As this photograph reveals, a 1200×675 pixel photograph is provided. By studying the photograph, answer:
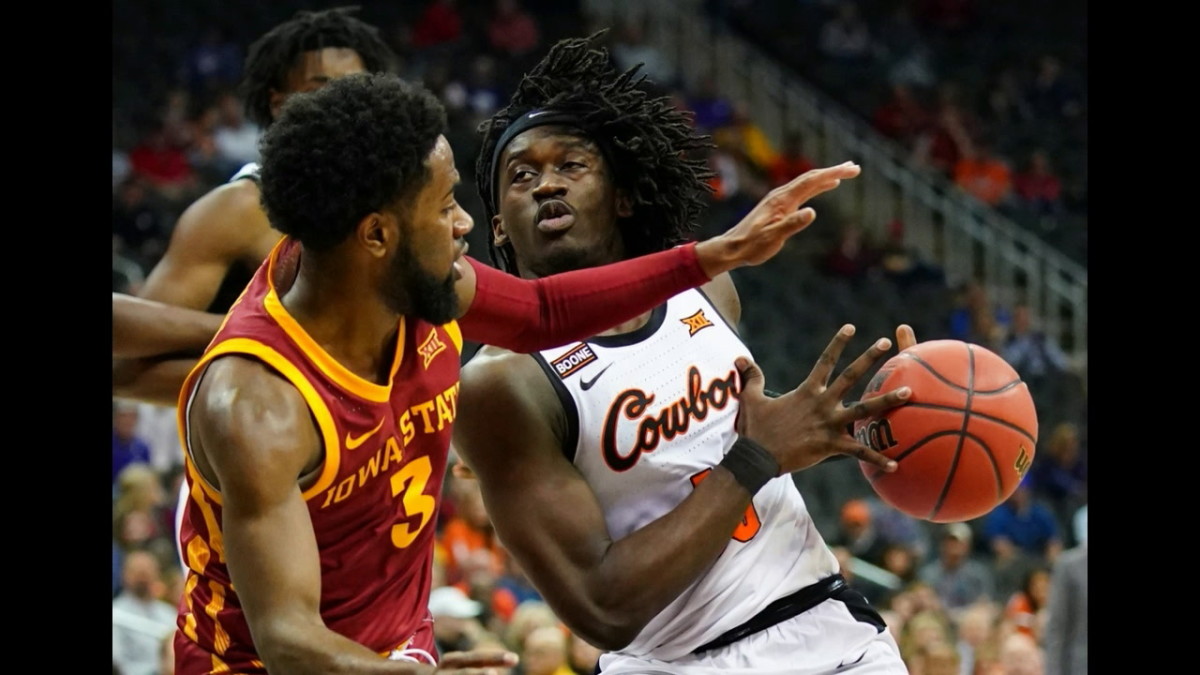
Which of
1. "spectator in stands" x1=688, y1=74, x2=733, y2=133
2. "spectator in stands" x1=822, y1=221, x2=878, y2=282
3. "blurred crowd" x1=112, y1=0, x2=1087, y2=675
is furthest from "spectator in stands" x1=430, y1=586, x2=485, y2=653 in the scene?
"spectator in stands" x1=688, y1=74, x2=733, y2=133

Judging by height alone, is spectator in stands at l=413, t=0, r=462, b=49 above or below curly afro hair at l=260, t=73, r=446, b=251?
below

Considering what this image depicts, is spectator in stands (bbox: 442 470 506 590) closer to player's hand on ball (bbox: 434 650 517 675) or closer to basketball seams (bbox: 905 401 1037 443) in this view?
basketball seams (bbox: 905 401 1037 443)

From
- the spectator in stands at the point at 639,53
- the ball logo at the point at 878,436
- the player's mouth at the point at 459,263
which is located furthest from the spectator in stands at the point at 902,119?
the player's mouth at the point at 459,263

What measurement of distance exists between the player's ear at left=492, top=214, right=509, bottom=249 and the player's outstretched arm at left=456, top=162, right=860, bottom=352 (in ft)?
1.86

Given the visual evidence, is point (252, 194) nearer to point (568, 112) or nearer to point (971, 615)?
point (568, 112)

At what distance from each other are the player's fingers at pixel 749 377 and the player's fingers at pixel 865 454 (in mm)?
244

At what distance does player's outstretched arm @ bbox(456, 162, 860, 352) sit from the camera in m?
3.33

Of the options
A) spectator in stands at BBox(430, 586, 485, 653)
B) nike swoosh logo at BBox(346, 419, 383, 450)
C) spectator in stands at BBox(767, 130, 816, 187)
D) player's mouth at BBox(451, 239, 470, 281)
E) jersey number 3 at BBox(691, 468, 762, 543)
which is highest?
player's mouth at BBox(451, 239, 470, 281)

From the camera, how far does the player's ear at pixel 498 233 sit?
162 inches

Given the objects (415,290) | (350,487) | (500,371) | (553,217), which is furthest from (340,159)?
(553,217)

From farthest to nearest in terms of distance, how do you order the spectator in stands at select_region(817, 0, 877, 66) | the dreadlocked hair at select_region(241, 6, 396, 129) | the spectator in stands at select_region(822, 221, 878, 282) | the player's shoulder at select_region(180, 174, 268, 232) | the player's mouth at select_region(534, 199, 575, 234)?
the spectator in stands at select_region(817, 0, 877, 66)
the spectator in stands at select_region(822, 221, 878, 282)
the dreadlocked hair at select_region(241, 6, 396, 129)
the player's shoulder at select_region(180, 174, 268, 232)
the player's mouth at select_region(534, 199, 575, 234)

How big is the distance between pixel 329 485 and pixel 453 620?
4.04m

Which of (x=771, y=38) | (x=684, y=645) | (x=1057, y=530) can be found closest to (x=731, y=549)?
(x=684, y=645)

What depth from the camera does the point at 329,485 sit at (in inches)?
125
